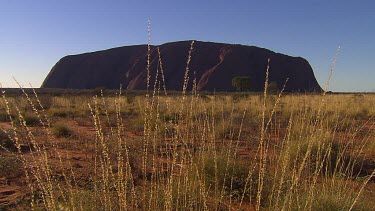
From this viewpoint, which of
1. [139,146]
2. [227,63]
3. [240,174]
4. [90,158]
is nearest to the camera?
[240,174]

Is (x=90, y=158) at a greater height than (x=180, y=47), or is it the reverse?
(x=180, y=47)

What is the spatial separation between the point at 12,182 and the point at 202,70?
82530mm

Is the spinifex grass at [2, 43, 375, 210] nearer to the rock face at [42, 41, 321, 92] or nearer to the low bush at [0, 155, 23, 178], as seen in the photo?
the low bush at [0, 155, 23, 178]

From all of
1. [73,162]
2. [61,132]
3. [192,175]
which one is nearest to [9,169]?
Answer: [73,162]

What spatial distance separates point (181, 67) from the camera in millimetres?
86750

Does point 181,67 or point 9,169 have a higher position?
point 181,67

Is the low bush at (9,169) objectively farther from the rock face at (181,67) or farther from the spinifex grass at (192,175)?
the rock face at (181,67)

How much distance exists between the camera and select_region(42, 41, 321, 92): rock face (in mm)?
81812

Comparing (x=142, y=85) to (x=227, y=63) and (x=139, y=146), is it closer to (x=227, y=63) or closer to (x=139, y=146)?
(x=227, y=63)

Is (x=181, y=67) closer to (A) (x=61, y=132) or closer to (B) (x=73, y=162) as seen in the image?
(A) (x=61, y=132)

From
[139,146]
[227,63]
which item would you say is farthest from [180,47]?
[139,146]

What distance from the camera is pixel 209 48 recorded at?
90.5m

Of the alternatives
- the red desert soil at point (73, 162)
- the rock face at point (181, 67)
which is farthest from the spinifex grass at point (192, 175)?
the rock face at point (181, 67)

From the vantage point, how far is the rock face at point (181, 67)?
81.8m
